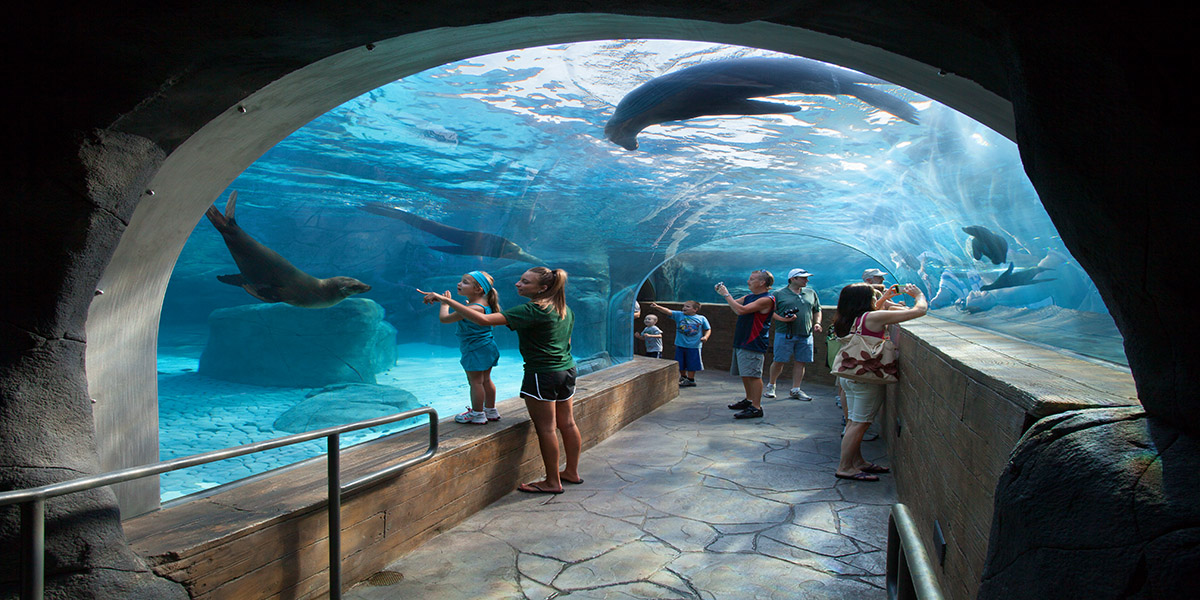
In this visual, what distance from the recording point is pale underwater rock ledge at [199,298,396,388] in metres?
21.6

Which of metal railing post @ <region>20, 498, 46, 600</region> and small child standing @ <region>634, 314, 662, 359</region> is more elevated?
metal railing post @ <region>20, 498, 46, 600</region>

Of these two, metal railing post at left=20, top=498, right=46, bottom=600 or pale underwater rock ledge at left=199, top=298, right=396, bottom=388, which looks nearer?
metal railing post at left=20, top=498, right=46, bottom=600

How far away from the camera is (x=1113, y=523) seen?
1091mm

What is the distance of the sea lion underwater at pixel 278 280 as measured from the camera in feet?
39.4

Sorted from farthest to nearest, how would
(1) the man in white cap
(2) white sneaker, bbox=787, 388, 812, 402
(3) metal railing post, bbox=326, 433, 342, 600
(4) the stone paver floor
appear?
(2) white sneaker, bbox=787, 388, 812, 402 < (1) the man in white cap < (4) the stone paver floor < (3) metal railing post, bbox=326, 433, 342, 600

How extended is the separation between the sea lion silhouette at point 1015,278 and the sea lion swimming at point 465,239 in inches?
410

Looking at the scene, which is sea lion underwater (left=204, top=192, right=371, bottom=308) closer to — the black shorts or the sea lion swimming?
the sea lion swimming

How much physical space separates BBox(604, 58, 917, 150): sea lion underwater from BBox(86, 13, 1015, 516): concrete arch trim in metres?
4.22

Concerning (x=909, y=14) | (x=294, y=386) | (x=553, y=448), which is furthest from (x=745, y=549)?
(x=294, y=386)

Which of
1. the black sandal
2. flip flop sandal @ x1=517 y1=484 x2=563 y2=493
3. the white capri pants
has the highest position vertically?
the white capri pants

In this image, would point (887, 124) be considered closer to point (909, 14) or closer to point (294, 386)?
point (909, 14)

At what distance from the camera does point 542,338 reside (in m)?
4.52

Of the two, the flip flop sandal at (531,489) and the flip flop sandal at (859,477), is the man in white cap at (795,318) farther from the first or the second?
the flip flop sandal at (531,489)

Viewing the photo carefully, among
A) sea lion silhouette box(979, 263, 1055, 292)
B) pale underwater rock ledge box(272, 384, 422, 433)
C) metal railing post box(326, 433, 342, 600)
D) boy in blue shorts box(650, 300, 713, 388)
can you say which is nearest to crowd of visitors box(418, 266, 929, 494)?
sea lion silhouette box(979, 263, 1055, 292)
